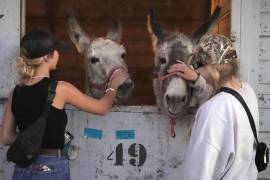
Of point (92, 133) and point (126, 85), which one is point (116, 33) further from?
point (92, 133)

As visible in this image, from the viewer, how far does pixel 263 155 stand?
258 centimetres

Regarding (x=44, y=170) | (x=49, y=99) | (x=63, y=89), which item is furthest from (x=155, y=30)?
(x=44, y=170)

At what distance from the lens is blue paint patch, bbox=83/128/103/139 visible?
12.6 feet

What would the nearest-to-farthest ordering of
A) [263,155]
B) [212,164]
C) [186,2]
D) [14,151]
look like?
[212,164]
[263,155]
[14,151]
[186,2]

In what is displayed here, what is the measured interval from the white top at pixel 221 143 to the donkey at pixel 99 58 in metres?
1.59

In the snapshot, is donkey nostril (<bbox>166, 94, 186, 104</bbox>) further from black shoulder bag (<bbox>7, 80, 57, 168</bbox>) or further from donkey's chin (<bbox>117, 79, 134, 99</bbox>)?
black shoulder bag (<bbox>7, 80, 57, 168</bbox>)

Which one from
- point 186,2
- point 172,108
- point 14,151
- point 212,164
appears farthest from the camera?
point 186,2

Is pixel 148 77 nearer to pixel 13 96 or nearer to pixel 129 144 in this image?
pixel 129 144

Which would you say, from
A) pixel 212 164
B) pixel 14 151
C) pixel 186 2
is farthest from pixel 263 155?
pixel 186 2

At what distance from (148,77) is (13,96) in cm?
479

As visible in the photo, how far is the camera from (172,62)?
387 centimetres

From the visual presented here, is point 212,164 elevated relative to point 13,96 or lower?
lower

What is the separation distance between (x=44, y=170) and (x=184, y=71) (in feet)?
4.18

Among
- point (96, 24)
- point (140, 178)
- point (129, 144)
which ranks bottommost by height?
point (140, 178)
